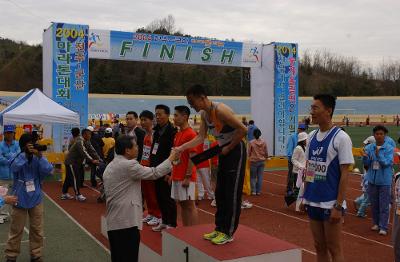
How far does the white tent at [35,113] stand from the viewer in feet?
32.8

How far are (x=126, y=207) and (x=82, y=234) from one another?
3517 mm

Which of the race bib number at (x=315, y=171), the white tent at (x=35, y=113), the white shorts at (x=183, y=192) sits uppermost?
the white tent at (x=35, y=113)

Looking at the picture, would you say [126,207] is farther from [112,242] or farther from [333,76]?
[333,76]

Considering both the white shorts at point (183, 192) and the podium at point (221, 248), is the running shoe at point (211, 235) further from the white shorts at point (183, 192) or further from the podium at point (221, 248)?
the white shorts at point (183, 192)

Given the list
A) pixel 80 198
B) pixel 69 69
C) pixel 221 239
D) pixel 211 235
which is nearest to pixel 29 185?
pixel 211 235

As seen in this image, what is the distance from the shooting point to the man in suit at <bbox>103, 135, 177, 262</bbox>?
4.07m

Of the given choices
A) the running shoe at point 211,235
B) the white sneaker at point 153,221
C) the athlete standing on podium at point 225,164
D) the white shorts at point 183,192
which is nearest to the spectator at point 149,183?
the white sneaker at point 153,221

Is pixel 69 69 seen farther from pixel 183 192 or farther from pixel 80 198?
pixel 183 192

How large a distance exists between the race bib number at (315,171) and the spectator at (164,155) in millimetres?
2353

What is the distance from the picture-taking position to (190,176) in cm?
550

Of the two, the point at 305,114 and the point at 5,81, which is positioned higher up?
the point at 5,81

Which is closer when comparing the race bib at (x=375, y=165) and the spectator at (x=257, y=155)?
the race bib at (x=375, y=165)

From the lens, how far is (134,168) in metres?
4.04

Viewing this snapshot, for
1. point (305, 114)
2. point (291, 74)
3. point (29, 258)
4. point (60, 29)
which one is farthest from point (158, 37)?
point (305, 114)
